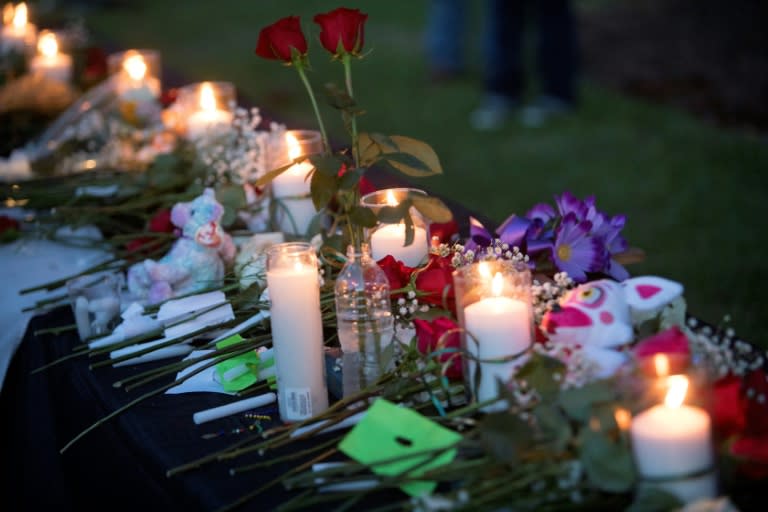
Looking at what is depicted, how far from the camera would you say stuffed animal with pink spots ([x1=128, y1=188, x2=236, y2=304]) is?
5.83ft

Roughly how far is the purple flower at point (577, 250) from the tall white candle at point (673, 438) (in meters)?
0.50

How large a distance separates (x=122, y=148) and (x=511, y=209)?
85.0 inches

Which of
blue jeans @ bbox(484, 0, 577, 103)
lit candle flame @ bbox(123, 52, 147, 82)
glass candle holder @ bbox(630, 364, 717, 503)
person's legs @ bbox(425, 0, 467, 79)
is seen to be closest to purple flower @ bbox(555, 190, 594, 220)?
glass candle holder @ bbox(630, 364, 717, 503)

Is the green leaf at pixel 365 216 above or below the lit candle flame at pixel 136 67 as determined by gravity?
below

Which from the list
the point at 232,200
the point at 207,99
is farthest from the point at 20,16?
the point at 232,200

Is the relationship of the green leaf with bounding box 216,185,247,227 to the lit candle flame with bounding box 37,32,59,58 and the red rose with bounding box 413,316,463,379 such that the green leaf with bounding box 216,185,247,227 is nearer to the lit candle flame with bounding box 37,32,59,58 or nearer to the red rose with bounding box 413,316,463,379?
the red rose with bounding box 413,316,463,379

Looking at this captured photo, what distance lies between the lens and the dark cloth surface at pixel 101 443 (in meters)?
1.25

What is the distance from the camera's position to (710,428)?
1000mm

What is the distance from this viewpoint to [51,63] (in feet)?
11.1

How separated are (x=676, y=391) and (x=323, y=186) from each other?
23.8 inches

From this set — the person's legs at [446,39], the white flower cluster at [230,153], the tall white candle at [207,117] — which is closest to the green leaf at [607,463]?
the white flower cluster at [230,153]

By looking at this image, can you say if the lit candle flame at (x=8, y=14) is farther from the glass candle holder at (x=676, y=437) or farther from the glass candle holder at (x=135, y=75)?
the glass candle holder at (x=676, y=437)

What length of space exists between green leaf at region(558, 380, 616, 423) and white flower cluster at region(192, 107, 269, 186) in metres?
1.16

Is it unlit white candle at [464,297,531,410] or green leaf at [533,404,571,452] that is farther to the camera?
unlit white candle at [464,297,531,410]
